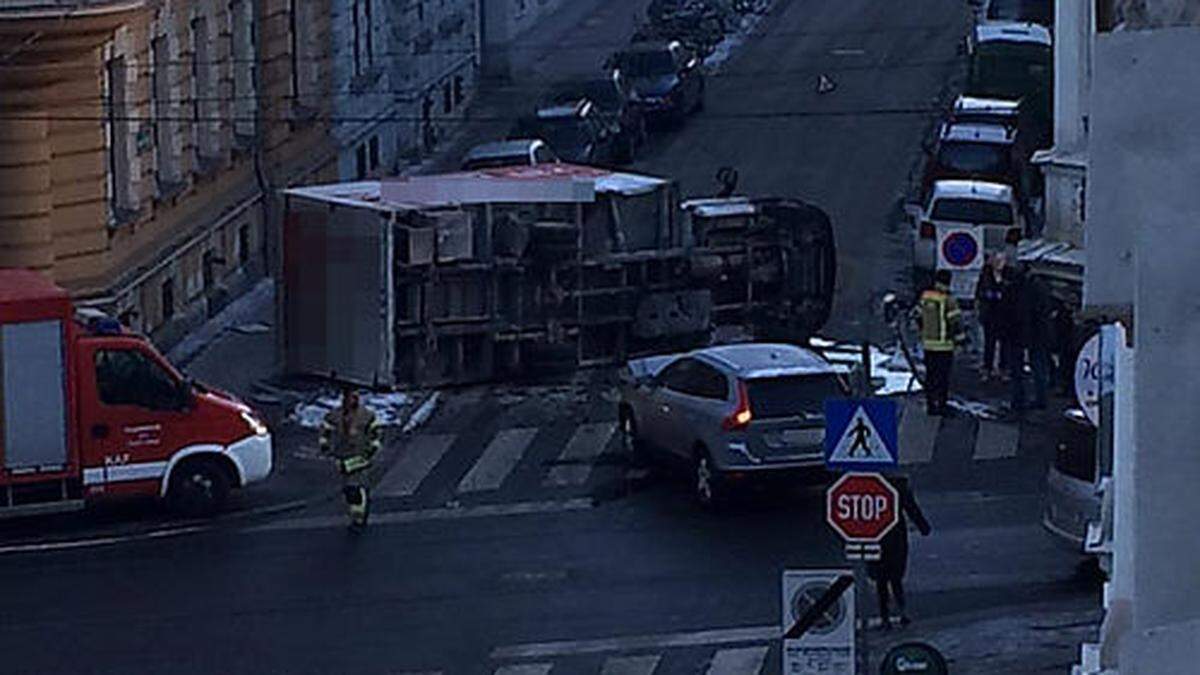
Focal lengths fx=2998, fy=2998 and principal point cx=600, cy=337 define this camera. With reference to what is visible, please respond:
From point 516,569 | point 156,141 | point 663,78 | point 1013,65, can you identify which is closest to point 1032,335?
point 516,569

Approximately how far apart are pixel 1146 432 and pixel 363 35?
3675cm

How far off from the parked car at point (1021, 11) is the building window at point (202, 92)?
61.9 feet

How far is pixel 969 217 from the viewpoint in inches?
1325

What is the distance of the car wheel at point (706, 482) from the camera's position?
22859 mm

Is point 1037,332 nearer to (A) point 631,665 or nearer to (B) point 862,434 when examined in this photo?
(A) point 631,665

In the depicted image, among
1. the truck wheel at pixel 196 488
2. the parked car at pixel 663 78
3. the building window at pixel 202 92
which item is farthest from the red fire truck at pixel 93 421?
the parked car at pixel 663 78

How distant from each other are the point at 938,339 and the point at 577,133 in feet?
56.3

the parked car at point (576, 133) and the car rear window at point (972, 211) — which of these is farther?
the parked car at point (576, 133)

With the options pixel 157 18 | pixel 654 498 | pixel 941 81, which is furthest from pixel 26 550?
pixel 941 81

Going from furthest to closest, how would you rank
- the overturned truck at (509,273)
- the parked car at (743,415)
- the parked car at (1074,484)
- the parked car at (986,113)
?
the parked car at (986,113) → the overturned truck at (509,273) → the parked car at (743,415) → the parked car at (1074,484)

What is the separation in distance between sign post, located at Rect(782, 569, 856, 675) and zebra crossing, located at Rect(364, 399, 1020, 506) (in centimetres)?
924

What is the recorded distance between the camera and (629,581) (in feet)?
67.9

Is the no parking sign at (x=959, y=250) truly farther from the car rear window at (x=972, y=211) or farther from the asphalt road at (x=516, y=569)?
the car rear window at (x=972, y=211)

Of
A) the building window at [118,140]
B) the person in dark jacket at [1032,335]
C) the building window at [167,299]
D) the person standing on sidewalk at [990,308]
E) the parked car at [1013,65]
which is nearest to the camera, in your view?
the person in dark jacket at [1032,335]
